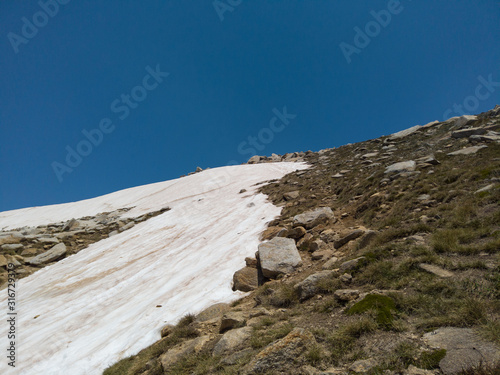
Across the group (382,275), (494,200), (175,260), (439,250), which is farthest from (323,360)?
(175,260)

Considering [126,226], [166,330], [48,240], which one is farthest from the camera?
[126,226]

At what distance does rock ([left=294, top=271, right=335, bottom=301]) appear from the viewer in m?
6.63

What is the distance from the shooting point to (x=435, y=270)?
18.4 feet

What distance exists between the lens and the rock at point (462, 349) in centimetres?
314

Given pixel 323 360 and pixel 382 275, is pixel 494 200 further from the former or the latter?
pixel 323 360

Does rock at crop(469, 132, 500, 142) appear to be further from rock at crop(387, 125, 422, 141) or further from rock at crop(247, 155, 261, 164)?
rock at crop(247, 155, 261, 164)

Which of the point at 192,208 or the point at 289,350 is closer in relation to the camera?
the point at 289,350

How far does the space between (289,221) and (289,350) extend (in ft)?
32.9

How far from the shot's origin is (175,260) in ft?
45.0

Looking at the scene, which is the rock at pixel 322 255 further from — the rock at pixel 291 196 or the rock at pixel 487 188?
the rock at pixel 291 196

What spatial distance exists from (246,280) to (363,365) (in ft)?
20.2

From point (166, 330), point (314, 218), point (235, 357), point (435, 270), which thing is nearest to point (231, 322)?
point (235, 357)

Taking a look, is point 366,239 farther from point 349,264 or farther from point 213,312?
point 213,312

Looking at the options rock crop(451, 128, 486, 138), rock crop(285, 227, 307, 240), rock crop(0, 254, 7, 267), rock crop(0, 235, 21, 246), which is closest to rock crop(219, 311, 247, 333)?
rock crop(285, 227, 307, 240)
